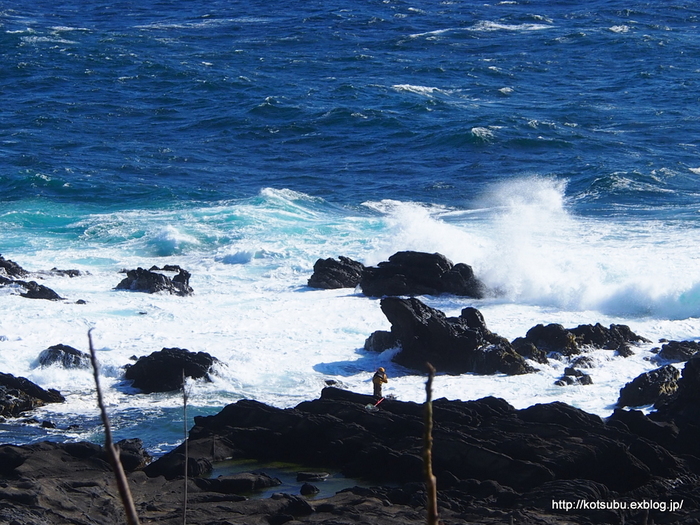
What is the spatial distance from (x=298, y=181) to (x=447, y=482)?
27.3 meters

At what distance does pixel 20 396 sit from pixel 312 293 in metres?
10.1

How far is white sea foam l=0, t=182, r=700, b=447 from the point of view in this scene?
17812mm

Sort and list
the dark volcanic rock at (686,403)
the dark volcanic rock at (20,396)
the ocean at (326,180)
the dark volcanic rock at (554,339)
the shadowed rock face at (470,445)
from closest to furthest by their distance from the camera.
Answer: the shadowed rock face at (470,445), the dark volcanic rock at (686,403), the dark volcanic rock at (20,396), the dark volcanic rock at (554,339), the ocean at (326,180)

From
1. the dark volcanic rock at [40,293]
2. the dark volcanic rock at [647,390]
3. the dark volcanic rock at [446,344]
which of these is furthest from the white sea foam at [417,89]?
the dark volcanic rock at [647,390]

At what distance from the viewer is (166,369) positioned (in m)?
17.6

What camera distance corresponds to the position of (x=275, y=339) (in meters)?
20.6

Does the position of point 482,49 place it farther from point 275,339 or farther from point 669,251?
point 275,339

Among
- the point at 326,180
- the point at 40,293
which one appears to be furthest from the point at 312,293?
the point at 326,180

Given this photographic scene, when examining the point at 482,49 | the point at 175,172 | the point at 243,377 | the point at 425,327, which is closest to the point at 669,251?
the point at 425,327

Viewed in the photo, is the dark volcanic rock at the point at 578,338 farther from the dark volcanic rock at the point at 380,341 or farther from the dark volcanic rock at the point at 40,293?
the dark volcanic rock at the point at 40,293

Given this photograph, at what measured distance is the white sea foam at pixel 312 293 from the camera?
1781 centimetres

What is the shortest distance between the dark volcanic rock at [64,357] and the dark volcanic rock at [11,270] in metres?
7.79

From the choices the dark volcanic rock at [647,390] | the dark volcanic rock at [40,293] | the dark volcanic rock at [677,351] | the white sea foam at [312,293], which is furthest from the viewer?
the dark volcanic rock at [40,293]

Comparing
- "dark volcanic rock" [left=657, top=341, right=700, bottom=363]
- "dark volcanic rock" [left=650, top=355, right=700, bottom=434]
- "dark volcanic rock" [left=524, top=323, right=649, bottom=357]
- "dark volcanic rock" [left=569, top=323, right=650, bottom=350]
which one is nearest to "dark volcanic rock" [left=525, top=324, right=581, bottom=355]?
"dark volcanic rock" [left=524, top=323, right=649, bottom=357]
